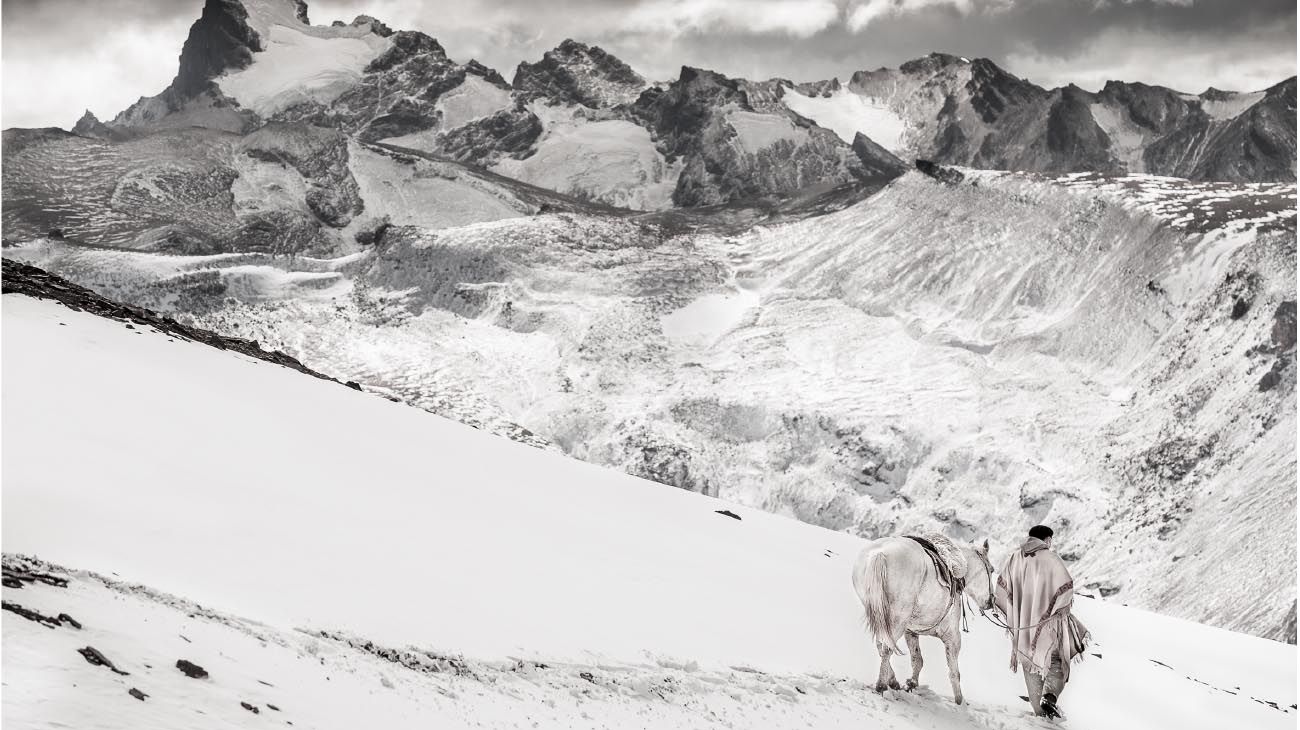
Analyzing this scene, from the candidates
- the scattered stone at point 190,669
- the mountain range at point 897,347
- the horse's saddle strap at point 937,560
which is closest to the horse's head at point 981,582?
the horse's saddle strap at point 937,560

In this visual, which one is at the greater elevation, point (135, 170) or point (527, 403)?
point (135, 170)

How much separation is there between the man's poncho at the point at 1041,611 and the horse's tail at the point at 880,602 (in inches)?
81.6

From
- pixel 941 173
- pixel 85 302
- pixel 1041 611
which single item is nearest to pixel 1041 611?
pixel 1041 611

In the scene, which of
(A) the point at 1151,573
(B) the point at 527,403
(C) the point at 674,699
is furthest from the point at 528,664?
(B) the point at 527,403

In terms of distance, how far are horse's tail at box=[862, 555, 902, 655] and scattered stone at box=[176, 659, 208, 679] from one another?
795cm

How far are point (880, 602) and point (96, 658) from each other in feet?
29.1

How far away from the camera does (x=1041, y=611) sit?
14875 mm

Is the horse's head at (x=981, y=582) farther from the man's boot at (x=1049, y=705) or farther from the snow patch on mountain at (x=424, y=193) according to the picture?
the snow patch on mountain at (x=424, y=193)

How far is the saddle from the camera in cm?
1422

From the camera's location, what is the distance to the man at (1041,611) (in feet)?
48.6

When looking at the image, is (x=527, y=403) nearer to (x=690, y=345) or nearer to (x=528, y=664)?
(x=690, y=345)

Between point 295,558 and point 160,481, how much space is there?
2662 mm

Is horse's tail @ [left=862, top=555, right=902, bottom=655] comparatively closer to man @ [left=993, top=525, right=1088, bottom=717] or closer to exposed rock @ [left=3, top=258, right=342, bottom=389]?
man @ [left=993, top=525, right=1088, bottom=717]

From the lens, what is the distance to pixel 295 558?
13680 millimetres
